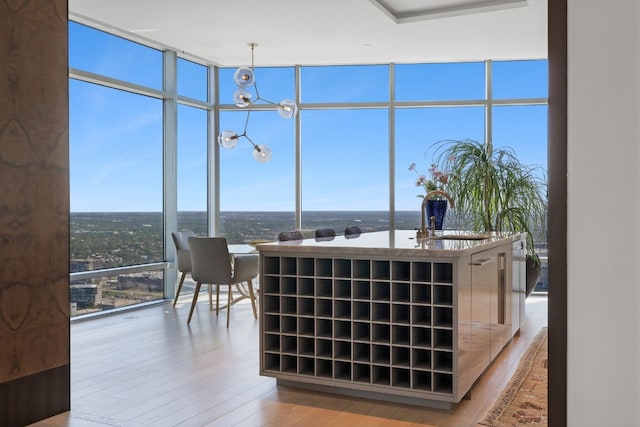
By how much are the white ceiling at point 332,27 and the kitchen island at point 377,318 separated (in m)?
2.76

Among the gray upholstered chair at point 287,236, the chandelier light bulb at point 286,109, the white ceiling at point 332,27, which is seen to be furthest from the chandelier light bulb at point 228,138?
the gray upholstered chair at point 287,236

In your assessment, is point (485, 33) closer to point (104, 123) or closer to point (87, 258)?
point (104, 123)

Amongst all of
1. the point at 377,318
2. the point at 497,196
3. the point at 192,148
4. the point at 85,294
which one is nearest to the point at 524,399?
the point at 377,318

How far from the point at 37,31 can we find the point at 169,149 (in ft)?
14.9

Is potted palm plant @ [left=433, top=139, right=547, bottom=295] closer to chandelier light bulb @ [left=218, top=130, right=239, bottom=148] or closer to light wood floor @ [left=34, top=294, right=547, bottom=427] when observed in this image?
light wood floor @ [left=34, top=294, right=547, bottom=427]

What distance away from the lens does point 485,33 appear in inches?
255

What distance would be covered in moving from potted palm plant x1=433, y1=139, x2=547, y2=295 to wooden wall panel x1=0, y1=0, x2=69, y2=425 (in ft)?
15.0

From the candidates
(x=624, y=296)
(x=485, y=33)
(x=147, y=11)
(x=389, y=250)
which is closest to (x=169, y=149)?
(x=147, y=11)

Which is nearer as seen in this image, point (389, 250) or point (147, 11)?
point (389, 250)

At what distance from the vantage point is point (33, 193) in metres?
3.17

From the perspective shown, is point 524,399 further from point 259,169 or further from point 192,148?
point 192,148

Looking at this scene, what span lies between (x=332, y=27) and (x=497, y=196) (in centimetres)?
251

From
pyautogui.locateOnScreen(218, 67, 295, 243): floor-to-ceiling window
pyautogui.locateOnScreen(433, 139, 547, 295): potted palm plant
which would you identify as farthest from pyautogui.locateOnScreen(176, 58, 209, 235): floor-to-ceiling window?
pyautogui.locateOnScreen(433, 139, 547, 295): potted palm plant

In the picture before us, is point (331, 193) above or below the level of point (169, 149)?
below
